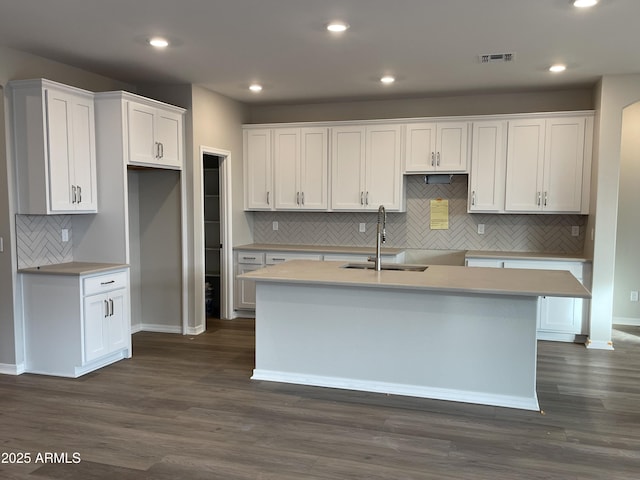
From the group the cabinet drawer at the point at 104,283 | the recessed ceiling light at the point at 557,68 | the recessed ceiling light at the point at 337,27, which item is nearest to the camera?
the recessed ceiling light at the point at 337,27

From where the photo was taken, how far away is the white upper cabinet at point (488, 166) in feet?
19.1

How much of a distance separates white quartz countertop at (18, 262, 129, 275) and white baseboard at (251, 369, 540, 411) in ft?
5.15

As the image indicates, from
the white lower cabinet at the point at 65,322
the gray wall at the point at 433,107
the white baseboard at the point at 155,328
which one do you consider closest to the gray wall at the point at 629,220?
the gray wall at the point at 433,107

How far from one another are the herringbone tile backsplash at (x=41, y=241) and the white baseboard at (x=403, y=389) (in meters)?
2.13

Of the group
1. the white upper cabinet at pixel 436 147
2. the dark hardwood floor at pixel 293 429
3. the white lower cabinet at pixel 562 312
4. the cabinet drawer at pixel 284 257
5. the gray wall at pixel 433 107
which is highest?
the gray wall at pixel 433 107

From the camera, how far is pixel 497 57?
4496 millimetres

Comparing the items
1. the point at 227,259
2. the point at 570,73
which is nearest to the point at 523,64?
the point at 570,73

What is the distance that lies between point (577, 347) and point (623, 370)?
741mm

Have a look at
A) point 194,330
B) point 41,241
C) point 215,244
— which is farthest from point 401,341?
point 215,244

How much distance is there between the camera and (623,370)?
458 centimetres

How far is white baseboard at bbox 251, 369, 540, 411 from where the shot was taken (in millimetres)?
3723

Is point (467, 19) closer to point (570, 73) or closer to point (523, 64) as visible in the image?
point (523, 64)

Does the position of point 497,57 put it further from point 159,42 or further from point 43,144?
point 43,144

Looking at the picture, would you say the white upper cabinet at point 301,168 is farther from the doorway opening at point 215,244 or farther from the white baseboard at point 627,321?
the white baseboard at point 627,321
